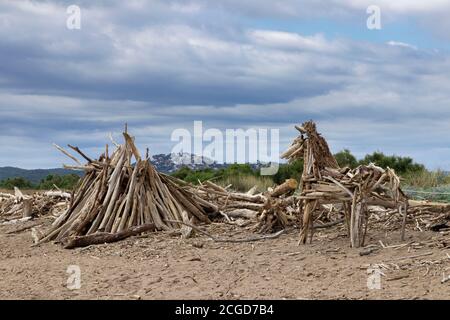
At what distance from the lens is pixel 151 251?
26.6ft

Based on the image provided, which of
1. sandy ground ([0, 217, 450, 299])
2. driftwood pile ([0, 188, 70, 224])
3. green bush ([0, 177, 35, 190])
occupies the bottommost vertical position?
sandy ground ([0, 217, 450, 299])

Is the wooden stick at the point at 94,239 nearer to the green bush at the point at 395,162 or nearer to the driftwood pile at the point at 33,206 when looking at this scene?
the driftwood pile at the point at 33,206

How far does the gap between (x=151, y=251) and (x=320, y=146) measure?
Result: 2276 mm

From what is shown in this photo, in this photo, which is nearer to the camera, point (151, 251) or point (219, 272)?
point (219, 272)

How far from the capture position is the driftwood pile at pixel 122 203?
9177 millimetres

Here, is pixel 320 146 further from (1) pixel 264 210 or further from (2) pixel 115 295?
(2) pixel 115 295

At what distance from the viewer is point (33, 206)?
12.5m

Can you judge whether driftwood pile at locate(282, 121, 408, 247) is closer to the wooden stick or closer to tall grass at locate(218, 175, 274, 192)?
the wooden stick

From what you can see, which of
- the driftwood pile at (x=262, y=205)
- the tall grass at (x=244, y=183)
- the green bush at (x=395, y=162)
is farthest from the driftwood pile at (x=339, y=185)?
the green bush at (x=395, y=162)

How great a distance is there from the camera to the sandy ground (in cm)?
607

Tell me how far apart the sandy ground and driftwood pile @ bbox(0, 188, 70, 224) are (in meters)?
3.29

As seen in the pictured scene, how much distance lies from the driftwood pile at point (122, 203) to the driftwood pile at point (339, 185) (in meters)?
2.13

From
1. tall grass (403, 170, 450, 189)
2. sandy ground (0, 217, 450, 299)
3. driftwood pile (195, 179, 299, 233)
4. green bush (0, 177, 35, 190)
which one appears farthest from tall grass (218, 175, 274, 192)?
green bush (0, 177, 35, 190)
